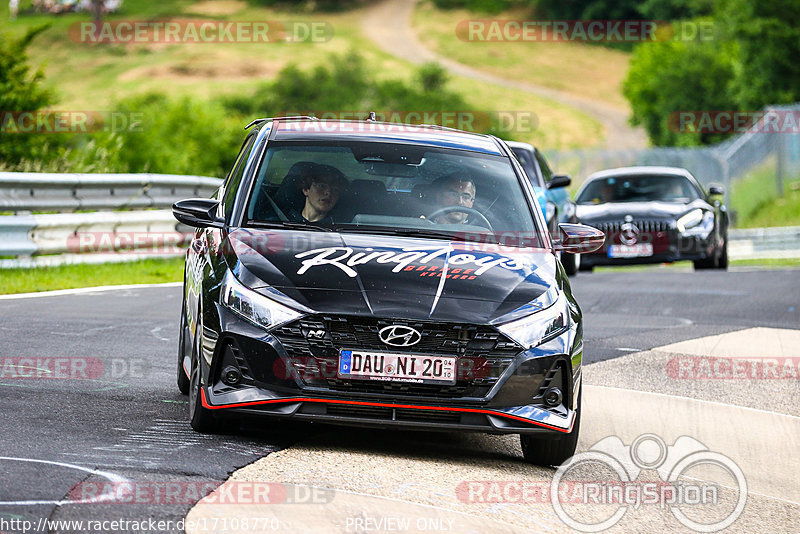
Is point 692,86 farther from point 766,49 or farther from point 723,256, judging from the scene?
point 723,256

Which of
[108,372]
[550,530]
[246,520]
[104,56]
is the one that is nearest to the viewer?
[246,520]

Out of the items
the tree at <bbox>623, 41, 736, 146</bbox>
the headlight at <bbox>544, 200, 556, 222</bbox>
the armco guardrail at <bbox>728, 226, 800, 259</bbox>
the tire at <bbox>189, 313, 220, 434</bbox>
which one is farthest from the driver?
the tree at <bbox>623, 41, 736, 146</bbox>

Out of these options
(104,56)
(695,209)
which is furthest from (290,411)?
(104,56)

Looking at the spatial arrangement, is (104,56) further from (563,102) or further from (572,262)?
(572,262)

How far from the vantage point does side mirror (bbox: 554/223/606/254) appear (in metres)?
7.39

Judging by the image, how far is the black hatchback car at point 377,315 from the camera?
5902mm

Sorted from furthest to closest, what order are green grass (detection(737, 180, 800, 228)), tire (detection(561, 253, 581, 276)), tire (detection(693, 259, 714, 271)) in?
green grass (detection(737, 180, 800, 228)) < tire (detection(693, 259, 714, 271)) < tire (detection(561, 253, 581, 276))

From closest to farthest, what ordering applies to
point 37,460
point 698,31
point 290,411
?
point 37,460 → point 290,411 → point 698,31

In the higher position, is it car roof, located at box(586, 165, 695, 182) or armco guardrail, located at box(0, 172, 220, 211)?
car roof, located at box(586, 165, 695, 182)

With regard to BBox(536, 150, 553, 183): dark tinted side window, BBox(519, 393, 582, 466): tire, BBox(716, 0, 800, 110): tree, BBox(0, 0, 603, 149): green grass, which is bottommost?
BBox(519, 393, 582, 466): tire

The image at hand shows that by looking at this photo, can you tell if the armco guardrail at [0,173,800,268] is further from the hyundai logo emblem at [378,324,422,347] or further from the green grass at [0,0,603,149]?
the green grass at [0,0,603,149]

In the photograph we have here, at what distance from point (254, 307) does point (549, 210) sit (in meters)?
10.0

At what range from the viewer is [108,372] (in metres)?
8.23

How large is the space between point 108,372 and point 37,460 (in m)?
2.74
